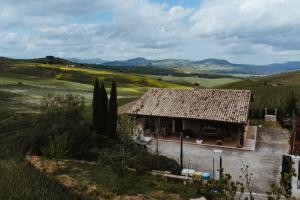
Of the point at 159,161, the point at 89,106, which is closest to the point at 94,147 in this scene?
the point at 159,161

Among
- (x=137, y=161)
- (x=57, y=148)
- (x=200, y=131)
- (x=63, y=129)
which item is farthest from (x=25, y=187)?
(x=200, y=131)

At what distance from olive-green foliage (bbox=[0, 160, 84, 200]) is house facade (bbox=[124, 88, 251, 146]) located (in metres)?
19.4

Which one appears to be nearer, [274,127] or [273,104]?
[274,127]

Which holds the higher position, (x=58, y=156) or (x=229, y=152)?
(x=58, y=156)

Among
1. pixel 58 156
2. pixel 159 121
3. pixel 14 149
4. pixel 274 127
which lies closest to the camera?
pixel 58 156

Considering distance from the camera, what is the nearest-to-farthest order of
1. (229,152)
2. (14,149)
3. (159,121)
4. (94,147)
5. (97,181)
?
(97,181) < (14,149) < (94,147) < (229,152) < (159,121)

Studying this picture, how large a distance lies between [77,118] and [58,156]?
7960 mm

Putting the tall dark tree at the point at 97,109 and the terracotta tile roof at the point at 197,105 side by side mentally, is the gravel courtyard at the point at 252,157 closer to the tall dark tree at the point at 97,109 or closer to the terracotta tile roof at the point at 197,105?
the terracotta tile roof at the point at 197,105

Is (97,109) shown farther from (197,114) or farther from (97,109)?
(197,114)

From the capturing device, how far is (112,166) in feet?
75.0

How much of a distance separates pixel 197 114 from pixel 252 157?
7650 millimetres

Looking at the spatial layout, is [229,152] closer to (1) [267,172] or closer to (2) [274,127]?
(1) [267,172]

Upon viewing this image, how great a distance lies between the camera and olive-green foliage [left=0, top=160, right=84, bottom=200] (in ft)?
44.5

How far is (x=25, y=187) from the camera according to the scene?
14.4 m
